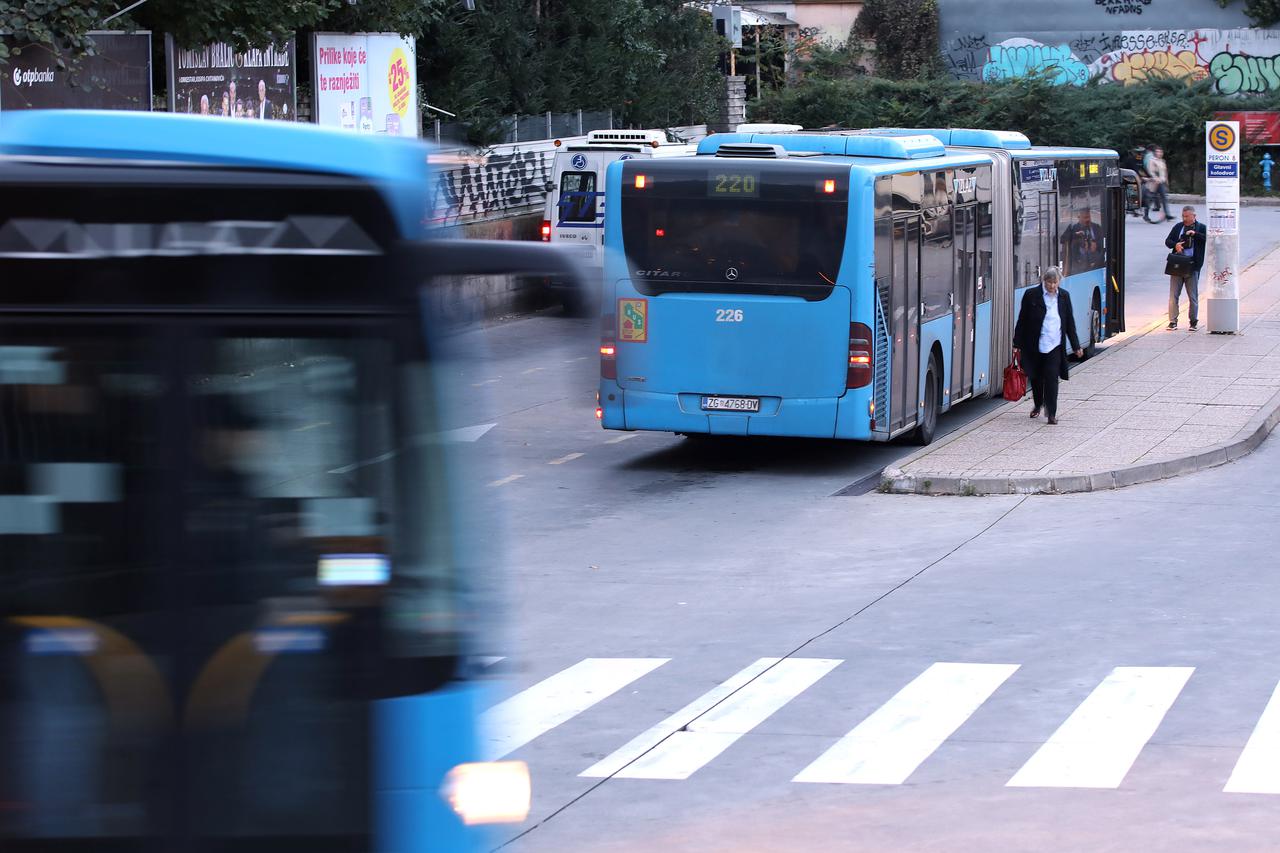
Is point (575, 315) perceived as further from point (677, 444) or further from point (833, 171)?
point (677, 444)

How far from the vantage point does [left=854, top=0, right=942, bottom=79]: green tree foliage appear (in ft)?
225

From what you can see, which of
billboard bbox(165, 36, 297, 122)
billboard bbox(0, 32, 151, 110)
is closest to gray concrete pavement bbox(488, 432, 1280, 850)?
billboard bbox(0, 32, 151, 110)

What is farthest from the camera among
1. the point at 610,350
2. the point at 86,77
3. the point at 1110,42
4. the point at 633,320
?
the point at 1110,42

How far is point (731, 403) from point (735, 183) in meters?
2.15

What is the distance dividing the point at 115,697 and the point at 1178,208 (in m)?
55.6

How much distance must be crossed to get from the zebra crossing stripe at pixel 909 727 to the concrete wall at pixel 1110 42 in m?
56.6

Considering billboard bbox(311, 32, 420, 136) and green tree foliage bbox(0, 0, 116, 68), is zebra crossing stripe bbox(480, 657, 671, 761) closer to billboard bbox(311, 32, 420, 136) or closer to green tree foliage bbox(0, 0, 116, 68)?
green tree foliage bbox(0, 0, 116, 68)

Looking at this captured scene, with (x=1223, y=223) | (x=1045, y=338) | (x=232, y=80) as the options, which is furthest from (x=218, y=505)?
(x=1223, y=223)

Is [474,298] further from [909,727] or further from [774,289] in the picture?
[774,289]

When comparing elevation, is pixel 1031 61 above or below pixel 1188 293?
above


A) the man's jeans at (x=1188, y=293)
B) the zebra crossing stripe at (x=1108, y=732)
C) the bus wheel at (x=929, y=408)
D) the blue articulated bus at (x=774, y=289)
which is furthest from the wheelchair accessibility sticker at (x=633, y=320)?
the man's jeans at (x=1188, y=293)

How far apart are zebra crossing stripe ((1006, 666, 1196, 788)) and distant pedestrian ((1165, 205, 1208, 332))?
1974cm

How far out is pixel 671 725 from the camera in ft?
30.1

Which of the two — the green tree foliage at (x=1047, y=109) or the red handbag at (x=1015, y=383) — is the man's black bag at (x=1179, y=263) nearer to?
the red handbag at (x=1015, y=383)
